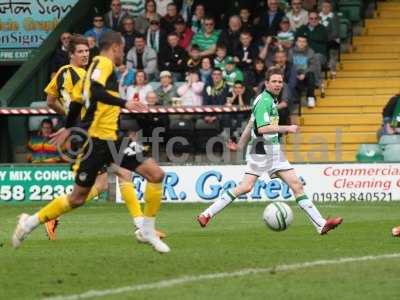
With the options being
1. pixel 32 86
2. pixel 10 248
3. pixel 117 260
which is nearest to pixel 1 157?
pixel 32 86

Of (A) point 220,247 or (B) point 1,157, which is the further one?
(B) point 1,157

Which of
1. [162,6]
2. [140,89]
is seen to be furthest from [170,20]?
[140,89]

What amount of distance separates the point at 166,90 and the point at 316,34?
3.33 meters

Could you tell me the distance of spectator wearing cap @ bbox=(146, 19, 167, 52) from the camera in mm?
27078

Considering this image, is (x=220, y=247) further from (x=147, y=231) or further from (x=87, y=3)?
(x=87, y=3)

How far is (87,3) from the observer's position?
29219 mm

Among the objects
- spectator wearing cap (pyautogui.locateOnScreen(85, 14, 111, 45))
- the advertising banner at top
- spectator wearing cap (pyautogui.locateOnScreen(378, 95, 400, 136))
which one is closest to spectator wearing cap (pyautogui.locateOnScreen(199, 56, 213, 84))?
spectator wearing cap (pyautogui.locateOnScreen(85, 14, 111, 45))

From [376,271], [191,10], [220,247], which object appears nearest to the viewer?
[376,271]

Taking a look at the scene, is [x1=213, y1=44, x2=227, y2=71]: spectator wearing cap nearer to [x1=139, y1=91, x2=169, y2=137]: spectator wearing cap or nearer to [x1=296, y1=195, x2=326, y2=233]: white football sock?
[x1=139, y1=91, x2=169, y2=137]: spectator wearing cap

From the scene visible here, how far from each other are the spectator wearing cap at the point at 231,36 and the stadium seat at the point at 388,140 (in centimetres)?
359

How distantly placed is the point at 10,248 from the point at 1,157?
13.5 meters

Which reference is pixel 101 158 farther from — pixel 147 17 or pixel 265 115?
pixel 147 17

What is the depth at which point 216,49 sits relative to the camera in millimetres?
26328

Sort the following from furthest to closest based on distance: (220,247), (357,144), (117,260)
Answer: (357,144), (220,247), (117,260)
